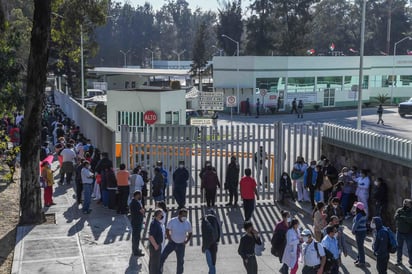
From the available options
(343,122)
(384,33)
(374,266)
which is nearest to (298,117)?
(343,122)

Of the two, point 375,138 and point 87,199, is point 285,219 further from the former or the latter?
point 87,199

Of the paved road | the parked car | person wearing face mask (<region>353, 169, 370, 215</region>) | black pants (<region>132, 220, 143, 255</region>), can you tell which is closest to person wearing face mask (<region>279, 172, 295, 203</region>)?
person wearing face mask (<region>353, 169, 370, 215</region>)

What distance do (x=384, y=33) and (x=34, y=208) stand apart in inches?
3452

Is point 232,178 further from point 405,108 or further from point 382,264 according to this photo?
point 405,108

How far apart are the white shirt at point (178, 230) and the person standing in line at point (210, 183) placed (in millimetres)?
4998

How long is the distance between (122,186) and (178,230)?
15.2ft

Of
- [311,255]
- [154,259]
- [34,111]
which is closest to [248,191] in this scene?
[154,259]

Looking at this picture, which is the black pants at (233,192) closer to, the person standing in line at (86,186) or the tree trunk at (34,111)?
the person standing in line at (86,186)

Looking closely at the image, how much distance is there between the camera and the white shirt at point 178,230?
34.4ft

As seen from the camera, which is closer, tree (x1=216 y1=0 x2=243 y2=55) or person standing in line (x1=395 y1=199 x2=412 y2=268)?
person standing in line (x1=395 y1=199 x2=412 y2=268)

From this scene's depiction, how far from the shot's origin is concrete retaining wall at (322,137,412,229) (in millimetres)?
13312

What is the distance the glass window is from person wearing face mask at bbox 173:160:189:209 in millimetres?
35975

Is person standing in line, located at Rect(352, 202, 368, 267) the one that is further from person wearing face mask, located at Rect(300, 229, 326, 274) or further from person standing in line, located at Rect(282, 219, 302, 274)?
person wearing face mask, located at Rect(300, 229, 326, 274)

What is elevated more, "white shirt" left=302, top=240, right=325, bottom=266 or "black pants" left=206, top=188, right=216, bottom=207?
"white shirt" left=302, top=240, right=325, bottom=266
